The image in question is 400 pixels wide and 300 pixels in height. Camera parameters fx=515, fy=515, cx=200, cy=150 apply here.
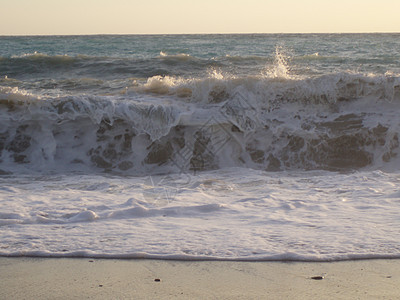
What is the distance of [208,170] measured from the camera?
21.2 feet

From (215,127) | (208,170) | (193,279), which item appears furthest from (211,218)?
(215,127)

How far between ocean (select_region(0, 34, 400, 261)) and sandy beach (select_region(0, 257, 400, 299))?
Answer: 132mm

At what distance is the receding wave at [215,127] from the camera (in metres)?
6.72

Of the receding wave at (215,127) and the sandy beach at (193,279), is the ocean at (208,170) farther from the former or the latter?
the sandy beach at (193,279)

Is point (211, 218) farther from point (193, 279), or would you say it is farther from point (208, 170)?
point (208, 170)

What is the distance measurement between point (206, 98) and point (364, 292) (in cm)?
546

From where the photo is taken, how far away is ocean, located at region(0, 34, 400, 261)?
343 centimetres

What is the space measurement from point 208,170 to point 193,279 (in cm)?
371

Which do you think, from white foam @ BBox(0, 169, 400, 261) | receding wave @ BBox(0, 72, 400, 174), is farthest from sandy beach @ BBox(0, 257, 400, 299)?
receding wave @ BBox(0, 72, 400, 174)

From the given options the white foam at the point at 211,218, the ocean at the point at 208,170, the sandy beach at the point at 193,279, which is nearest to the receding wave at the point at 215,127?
the ocean at the point at 208,170

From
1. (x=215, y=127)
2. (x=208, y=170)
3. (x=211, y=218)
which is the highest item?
(x=215, y=127)

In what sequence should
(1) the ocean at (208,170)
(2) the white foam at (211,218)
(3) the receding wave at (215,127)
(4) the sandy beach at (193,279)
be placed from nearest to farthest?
(4) the sandy beach at (193,279)
(2) the white foam at (211,218)
(1) the ocean at (208,170)
(3) the receding wave at (215,127)

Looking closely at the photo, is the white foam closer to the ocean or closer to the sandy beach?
the ocean

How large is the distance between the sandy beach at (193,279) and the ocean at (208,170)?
13cm
